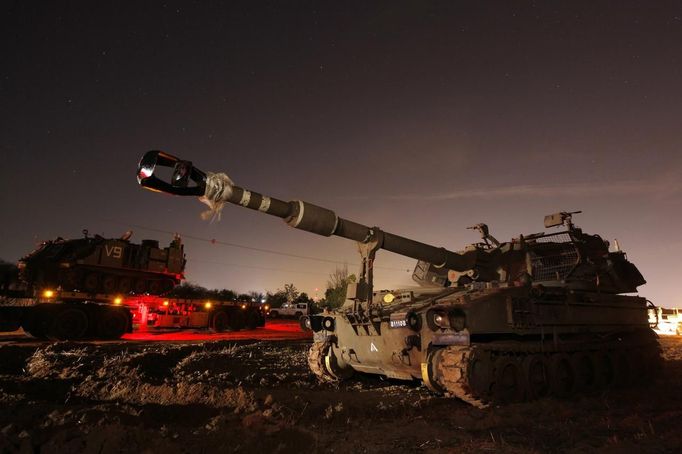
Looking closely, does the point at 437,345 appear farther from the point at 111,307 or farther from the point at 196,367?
the point at 111,307

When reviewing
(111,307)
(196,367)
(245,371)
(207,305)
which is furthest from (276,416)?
(207,305)

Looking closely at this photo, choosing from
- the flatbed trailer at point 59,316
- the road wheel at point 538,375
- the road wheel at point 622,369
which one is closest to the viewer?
the road wheel at point 538,375

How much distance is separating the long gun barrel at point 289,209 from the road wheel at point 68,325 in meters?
14.3

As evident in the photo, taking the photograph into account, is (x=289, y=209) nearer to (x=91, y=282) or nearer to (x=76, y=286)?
(x=76, y=286)

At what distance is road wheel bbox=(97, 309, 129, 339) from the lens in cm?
1900

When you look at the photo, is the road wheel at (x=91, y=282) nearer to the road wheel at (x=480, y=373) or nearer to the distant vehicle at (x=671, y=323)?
the road wheel at (x=480, y=373)

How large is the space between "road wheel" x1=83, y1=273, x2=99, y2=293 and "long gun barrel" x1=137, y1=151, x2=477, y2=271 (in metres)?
15.5

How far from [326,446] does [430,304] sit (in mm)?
3519

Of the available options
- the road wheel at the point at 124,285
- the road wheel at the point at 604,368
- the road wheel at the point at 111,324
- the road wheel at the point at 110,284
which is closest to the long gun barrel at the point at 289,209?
the road wheel at the point at 604,368

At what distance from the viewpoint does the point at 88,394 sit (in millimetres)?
7398

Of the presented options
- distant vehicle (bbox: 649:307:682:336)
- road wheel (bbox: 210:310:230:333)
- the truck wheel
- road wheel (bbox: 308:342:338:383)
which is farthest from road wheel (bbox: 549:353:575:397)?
distant vehicle (bbox: 649:307:682:336)

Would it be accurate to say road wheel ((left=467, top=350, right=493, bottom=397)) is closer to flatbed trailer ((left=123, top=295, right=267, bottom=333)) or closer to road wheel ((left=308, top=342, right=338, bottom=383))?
road wheel ((left=308, top=342, right=338, bottom=383))

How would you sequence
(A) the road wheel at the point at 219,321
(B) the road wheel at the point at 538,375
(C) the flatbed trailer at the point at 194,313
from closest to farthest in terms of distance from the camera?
(B) the road wheel at the point at 538,375
(C) the flatbed trailer at the point at 194,313
(A) the road wheel at the point at 219,321

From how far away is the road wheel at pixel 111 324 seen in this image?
62.3ft
